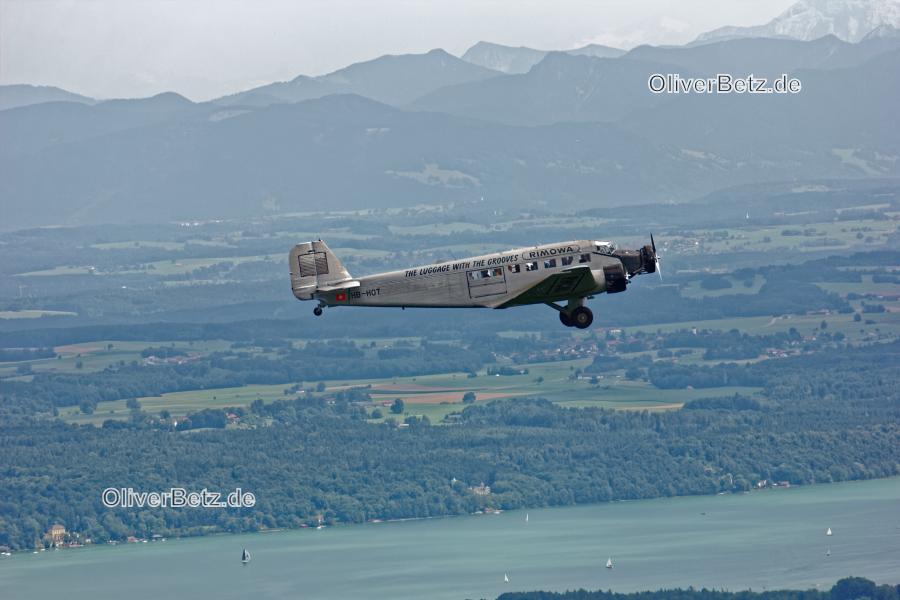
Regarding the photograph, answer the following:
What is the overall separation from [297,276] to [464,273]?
7811mm

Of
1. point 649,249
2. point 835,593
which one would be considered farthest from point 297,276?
point 835,593

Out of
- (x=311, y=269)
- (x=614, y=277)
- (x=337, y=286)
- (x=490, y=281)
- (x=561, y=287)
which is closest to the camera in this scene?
(x=490, y=281)

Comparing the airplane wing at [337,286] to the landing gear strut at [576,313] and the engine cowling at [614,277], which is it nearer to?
the landing gear strut at [576,313]

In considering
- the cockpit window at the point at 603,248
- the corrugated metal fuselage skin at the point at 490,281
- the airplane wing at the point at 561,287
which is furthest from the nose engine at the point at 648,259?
the airplane wing at the point at 561,287

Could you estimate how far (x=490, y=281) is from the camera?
3322 inches

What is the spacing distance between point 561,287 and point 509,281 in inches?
90.0

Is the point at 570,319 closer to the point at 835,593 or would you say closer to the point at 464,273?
the point at 464,273

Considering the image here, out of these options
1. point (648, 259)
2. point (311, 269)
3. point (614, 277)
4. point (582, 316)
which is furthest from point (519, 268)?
point (311, 269)

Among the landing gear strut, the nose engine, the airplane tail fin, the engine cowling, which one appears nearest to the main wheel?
the landing gear strut

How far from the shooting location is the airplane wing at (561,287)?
275 feet

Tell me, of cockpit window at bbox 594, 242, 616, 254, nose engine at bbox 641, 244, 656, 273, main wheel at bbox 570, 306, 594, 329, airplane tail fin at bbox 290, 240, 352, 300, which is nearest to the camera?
cockpit window at bbox 594, 242, 616, 254

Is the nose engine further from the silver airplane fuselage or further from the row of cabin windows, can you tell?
the row of cabin windows

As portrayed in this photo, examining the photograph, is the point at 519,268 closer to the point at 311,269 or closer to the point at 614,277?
the point at 614,277

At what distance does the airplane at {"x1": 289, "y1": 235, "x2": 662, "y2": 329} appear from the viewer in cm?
8425
